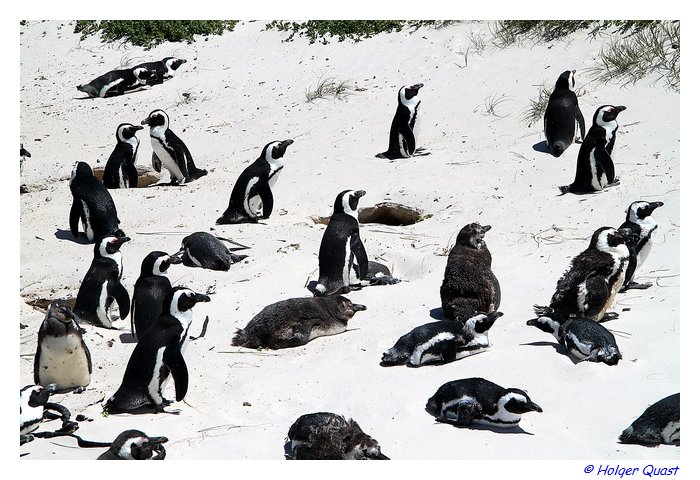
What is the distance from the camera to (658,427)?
14.5 ft

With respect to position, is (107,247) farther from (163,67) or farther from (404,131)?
(163,67)

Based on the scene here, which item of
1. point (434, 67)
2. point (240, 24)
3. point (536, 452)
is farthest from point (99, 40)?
point (536, 452)

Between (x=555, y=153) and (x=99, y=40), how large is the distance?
7791 millimetres

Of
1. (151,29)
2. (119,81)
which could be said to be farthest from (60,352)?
(151,29)

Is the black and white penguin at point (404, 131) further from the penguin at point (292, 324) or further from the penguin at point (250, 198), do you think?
the penguin at point (292, 324)

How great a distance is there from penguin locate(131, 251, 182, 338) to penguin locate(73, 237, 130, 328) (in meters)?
0.37

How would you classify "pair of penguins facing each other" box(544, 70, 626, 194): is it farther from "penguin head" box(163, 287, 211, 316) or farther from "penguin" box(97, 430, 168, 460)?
"penguin" box(97, 430, 168, 460)

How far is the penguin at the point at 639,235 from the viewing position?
6227 mm

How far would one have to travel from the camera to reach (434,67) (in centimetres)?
1129

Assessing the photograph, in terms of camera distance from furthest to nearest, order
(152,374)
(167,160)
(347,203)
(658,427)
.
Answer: (167,160) → (347,203) → (152,374) → (658,427)

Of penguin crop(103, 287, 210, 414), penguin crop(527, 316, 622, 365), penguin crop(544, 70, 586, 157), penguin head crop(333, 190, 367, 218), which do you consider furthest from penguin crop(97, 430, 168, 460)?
penguin crop(544, 70, 586, 157)

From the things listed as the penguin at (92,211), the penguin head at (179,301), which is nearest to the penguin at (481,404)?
the penguin head at (179,301)

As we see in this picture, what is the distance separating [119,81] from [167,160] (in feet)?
10.6

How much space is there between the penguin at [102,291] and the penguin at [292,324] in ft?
3.39
